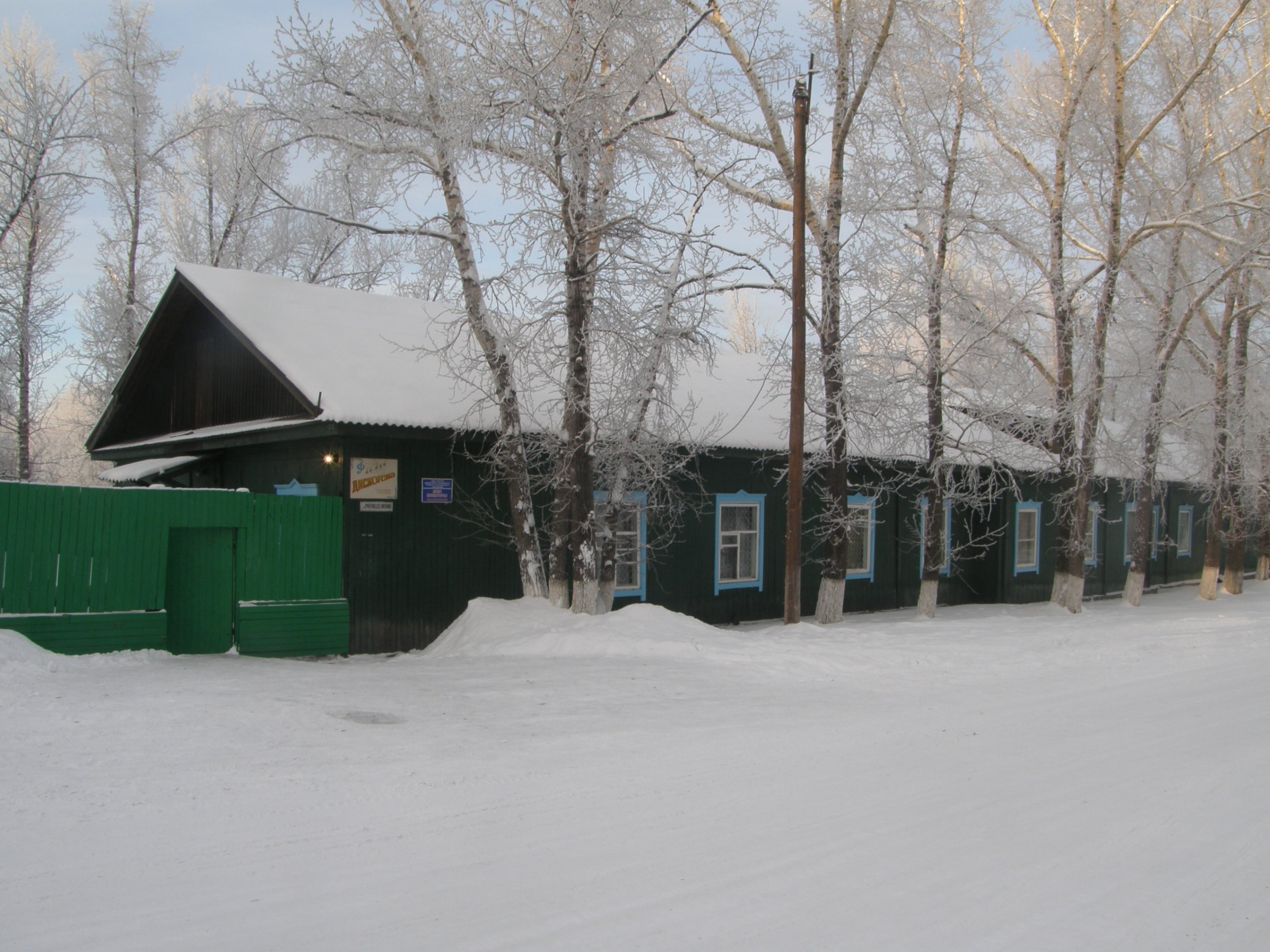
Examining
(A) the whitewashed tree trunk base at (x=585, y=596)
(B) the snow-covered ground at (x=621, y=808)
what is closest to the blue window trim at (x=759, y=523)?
(A) the whitewashed tree trunk base at (x=585, y=596)

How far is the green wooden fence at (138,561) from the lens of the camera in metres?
9.51

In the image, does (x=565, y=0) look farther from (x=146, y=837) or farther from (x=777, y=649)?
(x=146, y=837)

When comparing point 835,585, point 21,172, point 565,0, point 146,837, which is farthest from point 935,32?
point 21,172

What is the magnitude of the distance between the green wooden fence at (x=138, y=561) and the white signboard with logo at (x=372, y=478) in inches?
14.3

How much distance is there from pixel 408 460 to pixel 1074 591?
13.1 metres

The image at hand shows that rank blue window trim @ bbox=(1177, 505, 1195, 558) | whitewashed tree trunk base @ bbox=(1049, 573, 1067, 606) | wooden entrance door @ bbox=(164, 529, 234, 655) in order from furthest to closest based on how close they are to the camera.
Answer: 1. blue window trim @ bbox=(1177, 505, 1195, 558)
2. whitewashed tree trunk base @ bbox=(1049, 573, 1067, 606)
3. wooden entrance door @ bbox=(164, 529, 234, 655)

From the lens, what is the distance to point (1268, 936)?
4.11 m

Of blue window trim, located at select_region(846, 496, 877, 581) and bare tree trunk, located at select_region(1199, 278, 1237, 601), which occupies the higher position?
bare tree trunk, located at select_region(1199, 278, 1237, 601)

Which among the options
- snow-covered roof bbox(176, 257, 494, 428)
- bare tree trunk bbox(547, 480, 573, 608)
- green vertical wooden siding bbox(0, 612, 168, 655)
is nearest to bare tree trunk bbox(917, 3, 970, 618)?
bare tree trunk bbox(547, 480, 573, 608)

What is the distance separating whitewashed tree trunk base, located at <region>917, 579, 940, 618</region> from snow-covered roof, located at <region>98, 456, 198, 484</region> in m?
12.4

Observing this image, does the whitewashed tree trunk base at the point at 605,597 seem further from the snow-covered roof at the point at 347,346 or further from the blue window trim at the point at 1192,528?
the blue window trim at the point at 1192,528

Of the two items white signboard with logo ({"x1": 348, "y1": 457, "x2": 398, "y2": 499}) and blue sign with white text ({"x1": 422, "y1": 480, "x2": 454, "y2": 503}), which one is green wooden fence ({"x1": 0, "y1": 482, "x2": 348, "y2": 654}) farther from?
blue sign with white text ({"x1": 422, "y1": 480, "x2": 454, "y2": 503})

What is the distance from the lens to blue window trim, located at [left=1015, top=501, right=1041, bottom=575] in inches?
832

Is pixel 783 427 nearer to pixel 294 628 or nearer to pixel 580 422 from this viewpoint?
pixel 580 422
